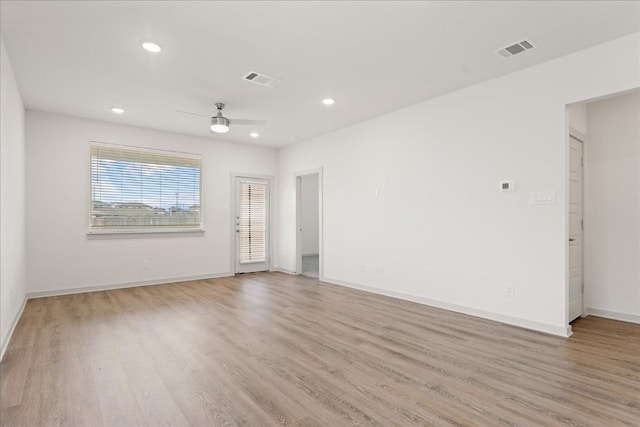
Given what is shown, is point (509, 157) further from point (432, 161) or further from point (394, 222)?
point (394, 222)

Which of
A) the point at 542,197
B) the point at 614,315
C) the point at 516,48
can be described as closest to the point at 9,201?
the point at 516,48

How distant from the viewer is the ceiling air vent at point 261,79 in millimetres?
3943

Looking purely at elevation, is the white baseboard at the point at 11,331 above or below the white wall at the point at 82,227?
below

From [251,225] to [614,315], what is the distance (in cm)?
625

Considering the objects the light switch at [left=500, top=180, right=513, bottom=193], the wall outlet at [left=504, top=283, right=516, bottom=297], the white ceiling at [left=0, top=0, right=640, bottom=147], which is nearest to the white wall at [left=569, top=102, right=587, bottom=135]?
the white ceiling at [left=0, top=0, right=640, bottom=147]

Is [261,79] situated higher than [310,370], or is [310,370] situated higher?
[261,79]

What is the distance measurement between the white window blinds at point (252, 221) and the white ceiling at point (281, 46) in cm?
280

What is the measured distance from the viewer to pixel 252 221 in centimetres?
760

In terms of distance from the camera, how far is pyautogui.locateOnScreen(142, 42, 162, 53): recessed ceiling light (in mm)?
3214

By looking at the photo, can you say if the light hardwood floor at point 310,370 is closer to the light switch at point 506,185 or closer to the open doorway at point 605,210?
the open doorway at point 605,210

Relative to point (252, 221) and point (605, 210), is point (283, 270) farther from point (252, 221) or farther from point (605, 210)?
point (605, 210)

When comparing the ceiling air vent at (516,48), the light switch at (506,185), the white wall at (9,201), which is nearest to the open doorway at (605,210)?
the light switch at (506,185)

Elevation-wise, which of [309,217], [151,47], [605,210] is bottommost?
[309,217]

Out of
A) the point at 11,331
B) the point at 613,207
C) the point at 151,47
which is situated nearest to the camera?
the point at 151,47
